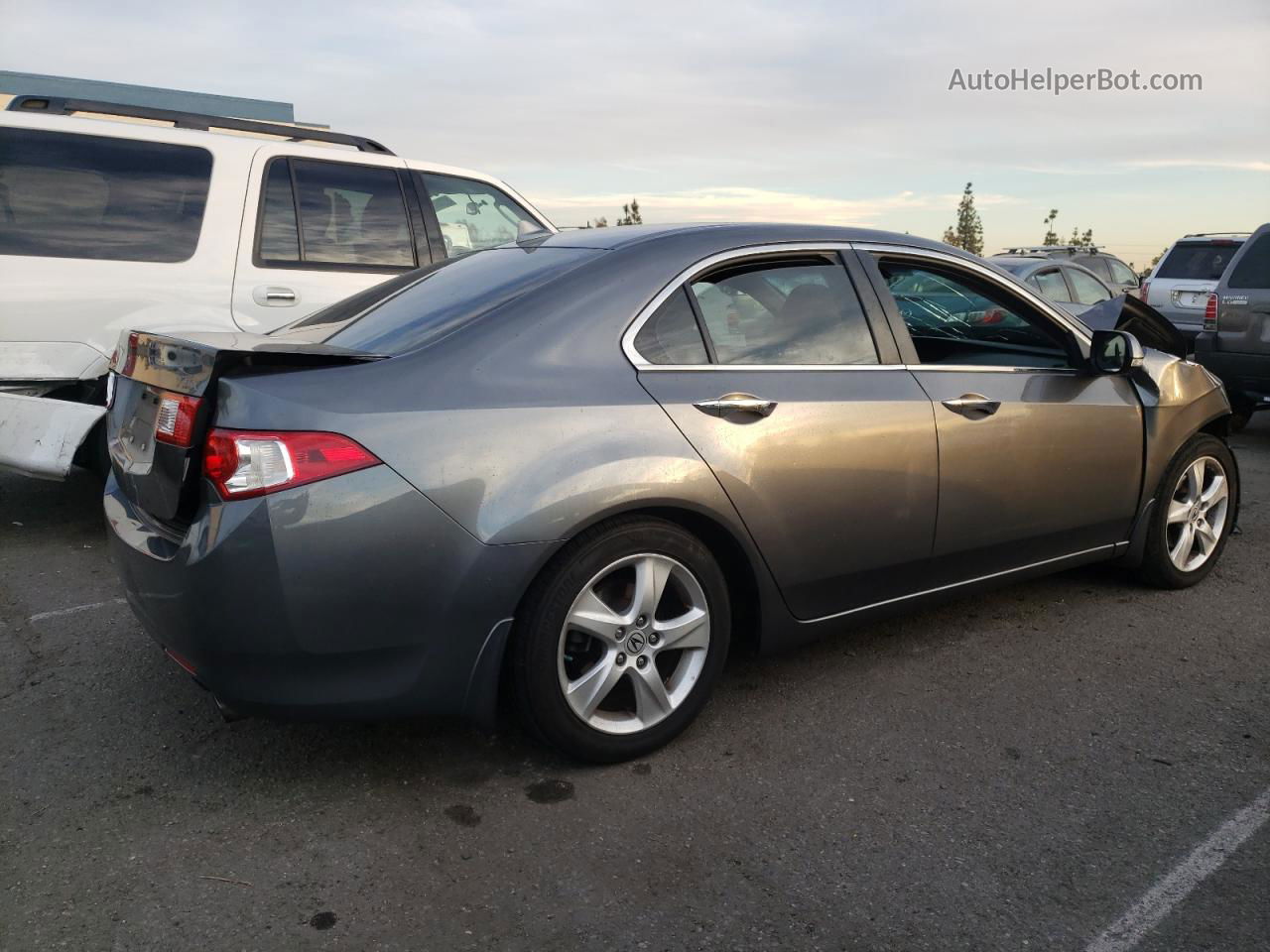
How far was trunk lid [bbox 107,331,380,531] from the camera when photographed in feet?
9.57

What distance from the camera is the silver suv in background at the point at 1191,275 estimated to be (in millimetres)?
12430

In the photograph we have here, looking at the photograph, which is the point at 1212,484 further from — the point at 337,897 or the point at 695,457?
the point at 337,897

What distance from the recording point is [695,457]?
3283 millimetres

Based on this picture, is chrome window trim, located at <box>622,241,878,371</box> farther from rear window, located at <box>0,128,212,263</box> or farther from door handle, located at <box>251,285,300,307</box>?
rear window, located at <box>0,128,212,263</box>

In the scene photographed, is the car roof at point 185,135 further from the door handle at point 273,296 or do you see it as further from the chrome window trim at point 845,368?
the chrome window trim at point 845,368

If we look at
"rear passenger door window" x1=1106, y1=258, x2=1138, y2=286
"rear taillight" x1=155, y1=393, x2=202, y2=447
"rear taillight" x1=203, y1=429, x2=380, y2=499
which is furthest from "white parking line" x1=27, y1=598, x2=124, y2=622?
"rear passenger door window" x1=1106, y1=258, x2=1138, y2=286

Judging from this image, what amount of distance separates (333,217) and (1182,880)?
514 cm

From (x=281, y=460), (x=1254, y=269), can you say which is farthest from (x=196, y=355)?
(x=1254, y=269)

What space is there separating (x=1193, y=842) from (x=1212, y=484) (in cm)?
256

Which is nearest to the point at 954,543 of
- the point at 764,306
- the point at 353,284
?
the point at 764,306

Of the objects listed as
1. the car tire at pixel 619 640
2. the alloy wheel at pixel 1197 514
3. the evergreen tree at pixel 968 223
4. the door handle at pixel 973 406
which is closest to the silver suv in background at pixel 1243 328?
the alloy wheel at pixel 1197 514

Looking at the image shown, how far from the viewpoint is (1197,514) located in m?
4.94

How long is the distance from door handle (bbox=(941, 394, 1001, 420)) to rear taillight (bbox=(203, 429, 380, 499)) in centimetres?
208

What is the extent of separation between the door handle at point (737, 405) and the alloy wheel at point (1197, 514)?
91.0 inches
